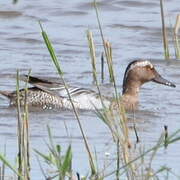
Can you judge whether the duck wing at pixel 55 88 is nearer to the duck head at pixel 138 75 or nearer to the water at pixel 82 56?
the water at pixel 82 56

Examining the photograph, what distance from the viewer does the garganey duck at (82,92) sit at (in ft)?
36.0

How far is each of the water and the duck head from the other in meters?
0.18

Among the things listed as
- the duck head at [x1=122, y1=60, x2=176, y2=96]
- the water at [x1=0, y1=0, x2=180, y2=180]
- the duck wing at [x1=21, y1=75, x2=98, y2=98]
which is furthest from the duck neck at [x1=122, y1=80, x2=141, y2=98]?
the duck wing at [x1=21, y1=75, x2=98, y2=98]

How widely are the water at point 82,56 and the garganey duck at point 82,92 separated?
163 mm

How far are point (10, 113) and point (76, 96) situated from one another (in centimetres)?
93

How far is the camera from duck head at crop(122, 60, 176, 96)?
38.2 ft

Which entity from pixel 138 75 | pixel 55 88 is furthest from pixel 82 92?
pixel 138 75

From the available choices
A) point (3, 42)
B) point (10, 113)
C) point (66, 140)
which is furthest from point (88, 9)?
point (66, 140)

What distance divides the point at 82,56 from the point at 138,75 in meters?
1.63

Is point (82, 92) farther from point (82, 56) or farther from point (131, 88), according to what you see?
point (82, 56)

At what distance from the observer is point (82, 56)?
13.2m

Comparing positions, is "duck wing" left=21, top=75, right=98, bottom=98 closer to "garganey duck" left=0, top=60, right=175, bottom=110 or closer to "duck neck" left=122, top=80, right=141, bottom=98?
"garganey duck" left=0, top=60, right=175, bottom=110

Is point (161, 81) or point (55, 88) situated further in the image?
point (161, 81)

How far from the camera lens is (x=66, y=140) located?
875 centimetres
